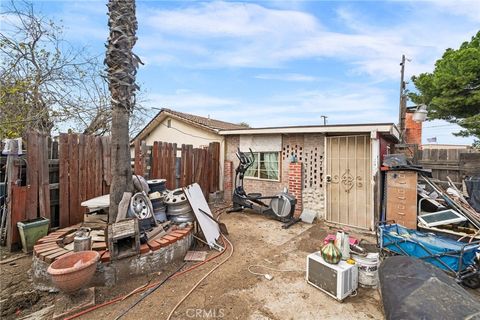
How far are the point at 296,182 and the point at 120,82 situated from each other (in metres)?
4.72

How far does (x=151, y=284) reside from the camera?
2.74 meters

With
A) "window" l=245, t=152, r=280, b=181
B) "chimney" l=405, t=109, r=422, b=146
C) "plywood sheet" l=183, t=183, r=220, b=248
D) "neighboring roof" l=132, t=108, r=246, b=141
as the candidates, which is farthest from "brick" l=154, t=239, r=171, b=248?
"chimney" l=405, t=109, r=422, b=146

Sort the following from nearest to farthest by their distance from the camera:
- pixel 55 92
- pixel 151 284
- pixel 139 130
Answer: pixel 151 284 < pixel 55 92 < pixel 139 130

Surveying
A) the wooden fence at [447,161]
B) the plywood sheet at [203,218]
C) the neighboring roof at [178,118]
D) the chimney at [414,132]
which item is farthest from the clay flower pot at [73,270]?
the chimney at [414,132]

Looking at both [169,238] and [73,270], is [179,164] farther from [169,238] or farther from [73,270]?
[73,270]

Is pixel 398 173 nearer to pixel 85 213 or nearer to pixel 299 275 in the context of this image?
pixel 299 275

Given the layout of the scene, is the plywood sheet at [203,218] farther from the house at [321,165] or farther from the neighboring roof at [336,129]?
the neighboring roof at [336,129]

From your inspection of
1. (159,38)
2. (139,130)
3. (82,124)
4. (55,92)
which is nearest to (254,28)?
(159,38)

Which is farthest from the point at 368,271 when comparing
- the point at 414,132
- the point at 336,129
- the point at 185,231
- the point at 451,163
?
the point at 414,132

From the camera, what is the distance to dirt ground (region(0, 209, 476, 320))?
7.40ft

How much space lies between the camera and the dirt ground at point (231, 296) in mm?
2256

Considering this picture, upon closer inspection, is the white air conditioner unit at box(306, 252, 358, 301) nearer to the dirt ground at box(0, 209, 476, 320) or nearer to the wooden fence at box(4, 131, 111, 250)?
the dirt ground at box(0, 209, 476, 320)

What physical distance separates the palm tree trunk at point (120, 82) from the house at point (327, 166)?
4.05m

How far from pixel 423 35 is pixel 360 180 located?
3.56m
